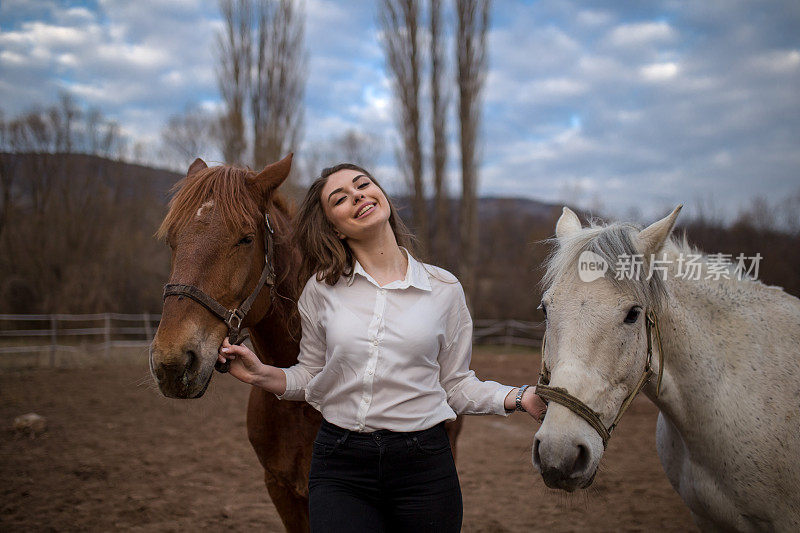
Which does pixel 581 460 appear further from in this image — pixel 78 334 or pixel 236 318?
pixel 78 334

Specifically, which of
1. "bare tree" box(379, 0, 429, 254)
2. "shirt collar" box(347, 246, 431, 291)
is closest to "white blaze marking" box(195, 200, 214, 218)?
"shirt collar" box(347, 246, 431, 291)

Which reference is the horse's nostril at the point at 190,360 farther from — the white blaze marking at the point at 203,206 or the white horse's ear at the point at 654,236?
the white horse's ear at the point at 654,236

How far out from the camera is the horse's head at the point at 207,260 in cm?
153

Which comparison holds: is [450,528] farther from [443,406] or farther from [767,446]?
[767,446]

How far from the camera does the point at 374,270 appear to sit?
1797mm

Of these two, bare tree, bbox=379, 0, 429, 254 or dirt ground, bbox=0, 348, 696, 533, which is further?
bare tree, bbox=379, 0, 429, 254

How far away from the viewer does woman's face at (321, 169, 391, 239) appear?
176 centimetres

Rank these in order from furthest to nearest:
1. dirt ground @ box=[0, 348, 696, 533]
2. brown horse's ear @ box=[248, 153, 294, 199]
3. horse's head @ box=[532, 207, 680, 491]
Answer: dirt ground @ box=[0, 348, 696, 533]
brown horse's ear @ box=[248, 153, 294, 199]
horse's head @ box=[532, 207, 680, 491]

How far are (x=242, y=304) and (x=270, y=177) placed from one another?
0.57 metres

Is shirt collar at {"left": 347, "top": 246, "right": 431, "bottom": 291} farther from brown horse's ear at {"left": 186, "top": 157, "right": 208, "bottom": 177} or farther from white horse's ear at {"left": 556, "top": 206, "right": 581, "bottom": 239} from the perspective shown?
brown horse's ear at {"left": 186, "top": 157, "right": 208, "bottom": 177}

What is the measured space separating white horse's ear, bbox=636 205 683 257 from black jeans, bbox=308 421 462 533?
107 centimetres

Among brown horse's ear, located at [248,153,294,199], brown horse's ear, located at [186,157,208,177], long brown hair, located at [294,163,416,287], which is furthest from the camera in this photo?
brown horse's ear, located at [186,157,208,177]

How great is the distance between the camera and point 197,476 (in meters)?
4.97

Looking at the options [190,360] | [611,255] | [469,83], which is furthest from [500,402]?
[469,83]
